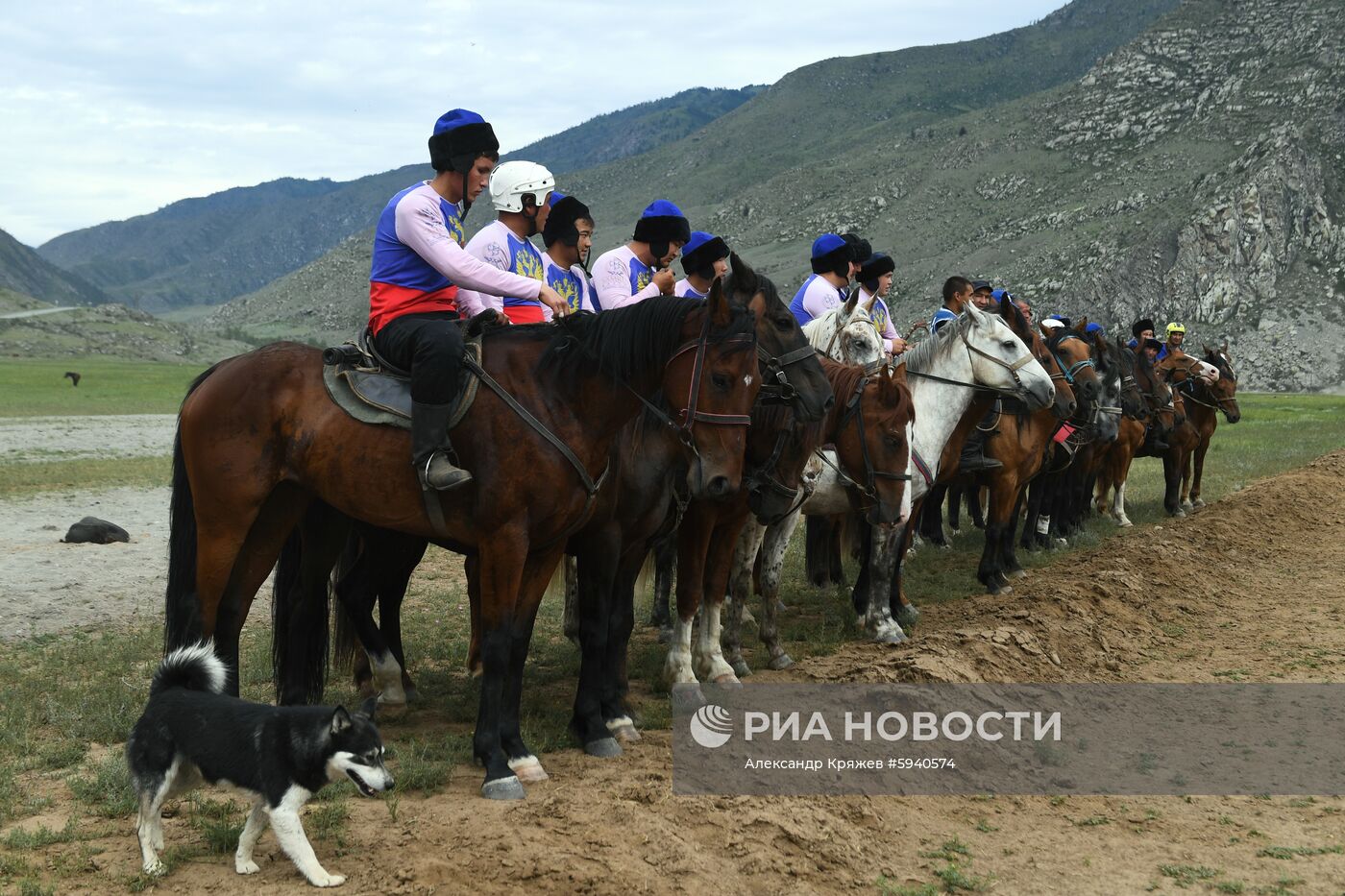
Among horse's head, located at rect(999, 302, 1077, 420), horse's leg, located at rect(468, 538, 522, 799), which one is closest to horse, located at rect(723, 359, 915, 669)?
horse's head, located at rect(999, 302, 1077, 420)

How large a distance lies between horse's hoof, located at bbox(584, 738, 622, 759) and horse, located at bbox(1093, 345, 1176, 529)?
12695 mm

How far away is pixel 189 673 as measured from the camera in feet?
17.5

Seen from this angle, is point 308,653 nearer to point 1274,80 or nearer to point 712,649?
point 712,649

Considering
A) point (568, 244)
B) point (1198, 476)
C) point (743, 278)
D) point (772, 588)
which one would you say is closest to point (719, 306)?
point (743, 278)

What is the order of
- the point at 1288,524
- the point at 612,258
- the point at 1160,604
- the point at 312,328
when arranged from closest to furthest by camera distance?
the point at 612,258
the point at 1160,604
the point at 1288,524
the point at 312,328

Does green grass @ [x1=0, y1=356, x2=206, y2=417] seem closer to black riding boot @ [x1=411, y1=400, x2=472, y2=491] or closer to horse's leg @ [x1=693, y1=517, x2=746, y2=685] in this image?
horse's leg @ [x1=693, y1=517, x2=746, y2=685]

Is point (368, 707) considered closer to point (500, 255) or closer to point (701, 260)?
point (500, 255)

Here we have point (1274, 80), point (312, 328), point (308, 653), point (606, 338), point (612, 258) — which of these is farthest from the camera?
point (312, 328)

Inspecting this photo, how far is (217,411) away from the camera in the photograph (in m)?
6.39

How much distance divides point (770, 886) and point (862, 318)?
564 cm

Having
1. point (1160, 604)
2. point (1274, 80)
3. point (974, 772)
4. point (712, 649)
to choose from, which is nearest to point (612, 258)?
point (712, 649)

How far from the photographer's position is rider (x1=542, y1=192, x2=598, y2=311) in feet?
26.8

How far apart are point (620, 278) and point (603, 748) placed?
11.1 ft

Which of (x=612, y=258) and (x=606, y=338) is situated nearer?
(x=606, y=338)
